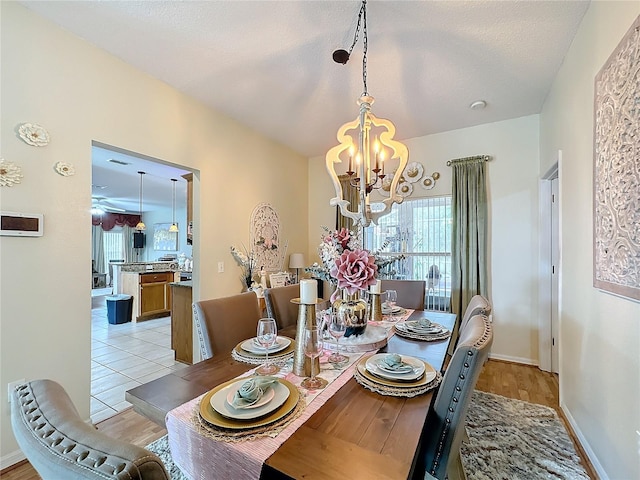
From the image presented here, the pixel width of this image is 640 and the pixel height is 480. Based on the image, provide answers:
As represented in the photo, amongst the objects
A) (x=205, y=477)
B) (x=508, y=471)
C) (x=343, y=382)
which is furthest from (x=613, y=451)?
(x=205, y=477)

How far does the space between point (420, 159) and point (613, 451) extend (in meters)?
3.26

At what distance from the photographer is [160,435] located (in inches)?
80.6

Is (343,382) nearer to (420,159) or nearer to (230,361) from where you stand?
(230,361)

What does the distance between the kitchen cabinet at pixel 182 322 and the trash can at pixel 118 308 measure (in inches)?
90.1

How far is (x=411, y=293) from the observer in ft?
9.08

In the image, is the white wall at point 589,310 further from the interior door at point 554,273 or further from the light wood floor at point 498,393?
the interior door at point 554,273

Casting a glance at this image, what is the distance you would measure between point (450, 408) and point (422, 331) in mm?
809

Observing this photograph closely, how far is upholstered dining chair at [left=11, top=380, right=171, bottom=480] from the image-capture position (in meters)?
0.45

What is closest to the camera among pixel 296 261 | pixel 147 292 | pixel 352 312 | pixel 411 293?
pixel 352 312

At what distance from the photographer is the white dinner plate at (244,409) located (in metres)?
0.91

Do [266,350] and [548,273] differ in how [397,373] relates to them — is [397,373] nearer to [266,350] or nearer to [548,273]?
[266,350]

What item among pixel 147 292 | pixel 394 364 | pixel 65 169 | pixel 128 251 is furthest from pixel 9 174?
pixel 128 251

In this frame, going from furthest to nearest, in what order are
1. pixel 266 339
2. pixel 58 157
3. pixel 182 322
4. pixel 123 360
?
pixel 123 360 → pixel 182 322 → pixel 58 157 → pixel 266 339

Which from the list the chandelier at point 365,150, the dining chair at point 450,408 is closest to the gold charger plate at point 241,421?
the dining chair at point 450,408
